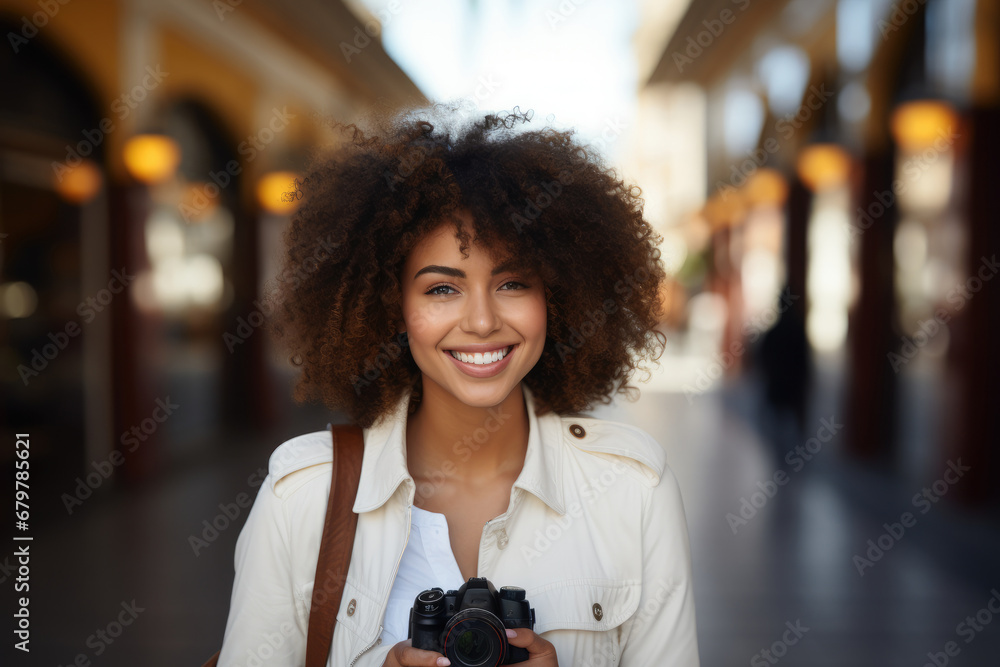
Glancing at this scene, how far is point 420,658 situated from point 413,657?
0.02 m

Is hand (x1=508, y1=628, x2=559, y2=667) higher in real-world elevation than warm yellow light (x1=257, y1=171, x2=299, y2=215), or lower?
lower

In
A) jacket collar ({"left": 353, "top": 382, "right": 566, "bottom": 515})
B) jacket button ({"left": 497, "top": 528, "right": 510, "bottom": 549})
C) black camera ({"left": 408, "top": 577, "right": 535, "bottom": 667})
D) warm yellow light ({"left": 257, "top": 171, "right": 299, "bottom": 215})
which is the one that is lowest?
black camera ({"left": 408, "top": 577, "right": 535, "bottom": 667})

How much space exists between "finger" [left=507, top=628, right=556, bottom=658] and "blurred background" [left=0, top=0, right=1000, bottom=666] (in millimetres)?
1175

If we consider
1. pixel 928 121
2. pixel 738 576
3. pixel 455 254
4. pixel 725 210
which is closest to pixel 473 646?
pixel 455 254

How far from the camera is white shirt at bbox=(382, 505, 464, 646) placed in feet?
4.90

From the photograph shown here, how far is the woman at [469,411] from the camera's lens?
1488 millimetres

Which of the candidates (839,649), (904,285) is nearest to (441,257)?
(839,649)

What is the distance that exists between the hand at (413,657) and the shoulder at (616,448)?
574 mm

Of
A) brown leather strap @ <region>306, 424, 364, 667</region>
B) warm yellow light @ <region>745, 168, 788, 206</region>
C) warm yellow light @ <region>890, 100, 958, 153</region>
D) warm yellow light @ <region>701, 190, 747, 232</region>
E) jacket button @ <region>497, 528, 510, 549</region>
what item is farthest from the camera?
warm yellow light @ <region>701, 190, 747, 232</region>

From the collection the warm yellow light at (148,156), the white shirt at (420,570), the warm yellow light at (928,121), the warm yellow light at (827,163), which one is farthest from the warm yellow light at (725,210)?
the white shirt at (420,570)

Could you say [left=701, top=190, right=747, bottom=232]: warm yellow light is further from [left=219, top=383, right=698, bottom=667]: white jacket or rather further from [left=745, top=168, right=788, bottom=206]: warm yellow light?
[left=219, top=383, right=698, bottom=667]: white jacket

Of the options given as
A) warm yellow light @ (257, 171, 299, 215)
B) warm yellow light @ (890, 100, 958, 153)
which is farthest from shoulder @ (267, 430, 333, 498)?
warm yellow light @ (257, 171, 299, 215)

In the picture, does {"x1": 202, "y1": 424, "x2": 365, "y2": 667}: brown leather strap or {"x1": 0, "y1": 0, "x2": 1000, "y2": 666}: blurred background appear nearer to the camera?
{"x1": 202, "y1": 424, "x2": 365, "y2": 667}: brown leather strap

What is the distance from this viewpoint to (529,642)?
4.30ft
